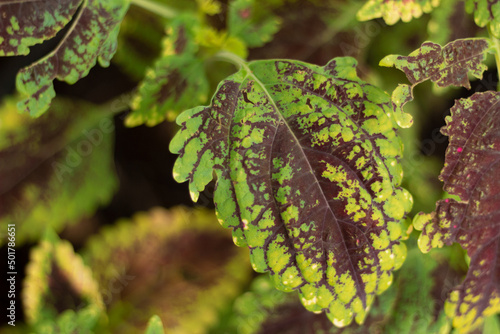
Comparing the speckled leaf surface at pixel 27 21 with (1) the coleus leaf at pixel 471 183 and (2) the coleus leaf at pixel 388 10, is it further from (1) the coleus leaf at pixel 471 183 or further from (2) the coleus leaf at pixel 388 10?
(1) the coleus leaf at pixel 471 183

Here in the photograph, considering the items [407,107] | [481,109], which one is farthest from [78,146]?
[481,109]

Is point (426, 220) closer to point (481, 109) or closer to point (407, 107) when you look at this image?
point (481, 109)

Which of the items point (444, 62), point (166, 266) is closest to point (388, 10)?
point (444, 62)

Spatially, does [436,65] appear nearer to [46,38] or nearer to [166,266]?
[46,38]

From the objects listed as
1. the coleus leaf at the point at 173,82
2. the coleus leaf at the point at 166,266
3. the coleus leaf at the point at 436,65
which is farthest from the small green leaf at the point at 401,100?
the coleus leaf at the point at 166,266

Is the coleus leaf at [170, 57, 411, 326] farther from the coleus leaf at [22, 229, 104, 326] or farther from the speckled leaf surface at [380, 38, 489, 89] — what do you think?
the coleus leaf at [22, 229, 104, 326]

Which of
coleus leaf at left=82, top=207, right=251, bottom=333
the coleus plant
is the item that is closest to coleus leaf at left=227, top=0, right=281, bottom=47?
the coleus plant
